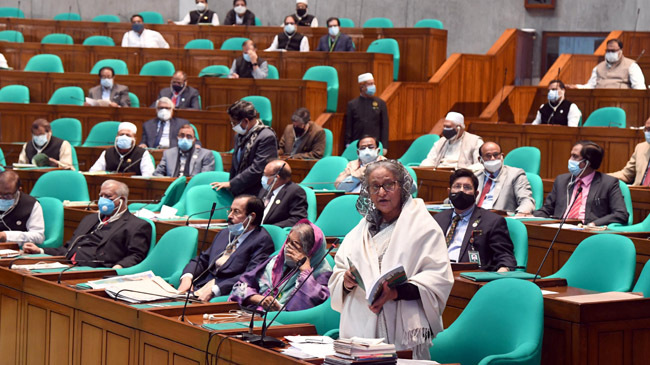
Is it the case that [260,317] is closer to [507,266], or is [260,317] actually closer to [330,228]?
[507,266]

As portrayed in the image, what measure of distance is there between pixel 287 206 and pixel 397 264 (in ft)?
8.83

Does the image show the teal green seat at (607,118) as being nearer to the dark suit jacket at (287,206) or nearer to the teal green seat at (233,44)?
the dark suit jacket at (287,206)

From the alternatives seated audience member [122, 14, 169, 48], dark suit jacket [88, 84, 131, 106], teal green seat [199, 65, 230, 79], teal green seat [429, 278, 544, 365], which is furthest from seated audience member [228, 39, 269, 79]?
teal green seat [429, 278, 544, 365]

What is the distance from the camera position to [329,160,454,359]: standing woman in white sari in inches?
114

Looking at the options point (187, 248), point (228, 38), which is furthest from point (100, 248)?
point (228, 38)

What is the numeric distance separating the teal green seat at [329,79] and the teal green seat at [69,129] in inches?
87.7

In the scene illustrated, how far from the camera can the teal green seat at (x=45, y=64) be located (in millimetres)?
10281

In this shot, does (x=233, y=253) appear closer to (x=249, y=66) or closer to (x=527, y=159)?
(x=527, y=159)

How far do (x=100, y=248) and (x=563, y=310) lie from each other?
261cm

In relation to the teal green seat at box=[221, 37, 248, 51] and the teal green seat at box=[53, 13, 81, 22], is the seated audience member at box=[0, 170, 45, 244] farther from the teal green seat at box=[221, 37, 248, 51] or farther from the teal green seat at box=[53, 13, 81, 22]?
the teal green seat at box=[53, 13, 81, 22]

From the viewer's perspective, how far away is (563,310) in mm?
3375

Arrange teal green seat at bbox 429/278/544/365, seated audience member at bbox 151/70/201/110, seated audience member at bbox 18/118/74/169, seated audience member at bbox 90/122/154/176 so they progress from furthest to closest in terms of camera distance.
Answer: seated audience member at bbox 151/70/201/110
seated audience member at bbox 18/118/74/169
seated audience member at bbox 90/122/154/176
teal green seat at bbox 429/278/544/365

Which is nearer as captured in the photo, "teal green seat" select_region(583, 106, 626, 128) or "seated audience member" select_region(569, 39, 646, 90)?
"teal green seat" select_region(583, 106, 626, 128)

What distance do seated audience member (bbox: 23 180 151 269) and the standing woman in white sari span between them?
85.1 inches
